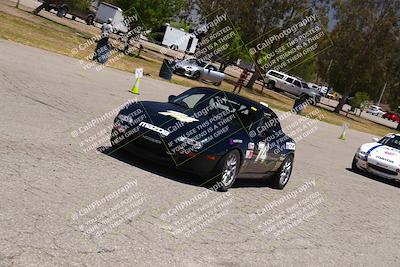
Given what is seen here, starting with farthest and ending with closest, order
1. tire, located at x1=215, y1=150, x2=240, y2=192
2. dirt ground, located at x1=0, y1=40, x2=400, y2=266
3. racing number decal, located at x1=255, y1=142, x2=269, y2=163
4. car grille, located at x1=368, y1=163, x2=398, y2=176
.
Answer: car grille, located at x1=368, y1=163, x2=398, y2=176, racing number decal, located at x1=255, y1=142, x2=269, y2=163, tire, located at x1=215, y1=150, x2=240, y2=192, dirt ground, located at x1=0, y1=40, x2=400, y2=266

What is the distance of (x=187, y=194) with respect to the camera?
829 centimetres

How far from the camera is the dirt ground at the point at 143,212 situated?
5316mm

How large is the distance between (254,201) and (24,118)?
4.22 m

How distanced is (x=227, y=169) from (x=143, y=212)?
99.5 inches

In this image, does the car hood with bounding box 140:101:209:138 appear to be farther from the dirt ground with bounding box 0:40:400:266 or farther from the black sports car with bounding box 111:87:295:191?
the dirt ground with bounding box 0:40:400:266

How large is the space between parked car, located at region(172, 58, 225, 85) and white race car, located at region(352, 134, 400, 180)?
20.8 metres

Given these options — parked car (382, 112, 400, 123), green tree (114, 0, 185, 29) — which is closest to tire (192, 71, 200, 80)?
green tree (114, 0, 185, 29)

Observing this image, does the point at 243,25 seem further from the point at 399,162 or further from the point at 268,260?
the point at 268,260

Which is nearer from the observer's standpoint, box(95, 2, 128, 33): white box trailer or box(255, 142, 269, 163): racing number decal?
box(255, 142, 269, 163): racing number decal

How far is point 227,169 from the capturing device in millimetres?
9062

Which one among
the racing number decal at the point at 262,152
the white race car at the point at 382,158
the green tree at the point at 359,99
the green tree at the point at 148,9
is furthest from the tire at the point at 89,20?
the racing number decal at the point at 262,152

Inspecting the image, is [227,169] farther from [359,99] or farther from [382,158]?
[359,99]

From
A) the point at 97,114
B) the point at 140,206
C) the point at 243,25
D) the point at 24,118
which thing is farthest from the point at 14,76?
the point at 243,25

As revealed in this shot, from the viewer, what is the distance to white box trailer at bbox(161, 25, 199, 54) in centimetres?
6825
